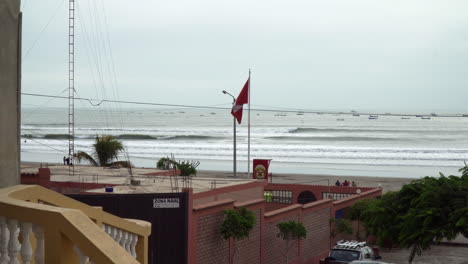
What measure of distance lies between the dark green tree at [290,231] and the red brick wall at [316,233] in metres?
1.23

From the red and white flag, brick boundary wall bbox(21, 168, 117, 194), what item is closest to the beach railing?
brick boundary wall bbox(21, 168, 117, 194)

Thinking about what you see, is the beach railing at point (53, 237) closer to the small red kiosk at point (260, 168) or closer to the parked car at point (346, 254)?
the parked car at point (346, 254)

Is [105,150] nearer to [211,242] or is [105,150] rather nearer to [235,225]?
[211,242]

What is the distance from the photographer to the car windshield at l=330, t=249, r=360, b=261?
65.3 ft

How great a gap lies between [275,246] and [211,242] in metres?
3.98

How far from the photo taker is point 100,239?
3305mm

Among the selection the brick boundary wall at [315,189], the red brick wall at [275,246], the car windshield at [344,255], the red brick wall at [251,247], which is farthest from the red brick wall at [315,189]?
the red brick wall at [251,247]

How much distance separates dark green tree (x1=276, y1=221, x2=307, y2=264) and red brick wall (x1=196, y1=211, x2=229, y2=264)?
2968 millimetres

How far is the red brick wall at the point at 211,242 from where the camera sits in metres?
16.9

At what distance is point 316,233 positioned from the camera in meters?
23.5

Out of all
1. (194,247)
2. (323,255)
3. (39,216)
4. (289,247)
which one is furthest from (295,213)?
(39,216)

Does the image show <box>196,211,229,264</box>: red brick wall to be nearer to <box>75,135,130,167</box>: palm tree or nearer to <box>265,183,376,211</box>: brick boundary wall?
<box>265,183,376,211</box>: brick boundary wall

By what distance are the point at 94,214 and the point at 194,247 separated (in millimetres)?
11807

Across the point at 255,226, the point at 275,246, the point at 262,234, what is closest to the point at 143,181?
the point at 255,226
